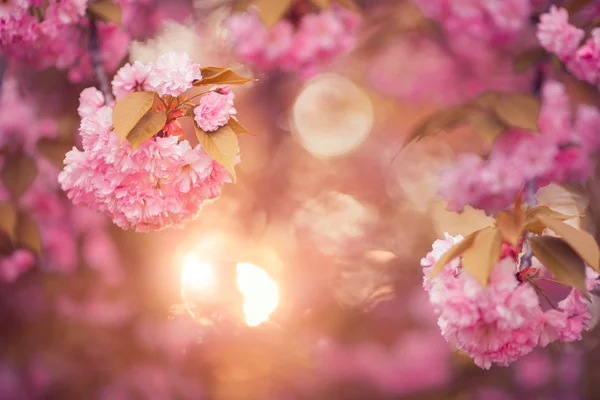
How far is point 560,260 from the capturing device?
100 centimetres

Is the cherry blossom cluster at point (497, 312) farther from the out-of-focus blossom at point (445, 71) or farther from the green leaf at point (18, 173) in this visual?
the out-of-focus blossom at point (445, 71)

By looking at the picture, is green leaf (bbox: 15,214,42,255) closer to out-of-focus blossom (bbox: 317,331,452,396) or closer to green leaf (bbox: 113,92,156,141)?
green leaf (bbox: 113,92,156,141)

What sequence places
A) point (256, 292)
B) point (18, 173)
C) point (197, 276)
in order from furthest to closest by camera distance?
1. point (256, 292)
2. point (197, 276)
3. point (18, 173)

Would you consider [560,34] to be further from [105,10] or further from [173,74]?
[105,10]

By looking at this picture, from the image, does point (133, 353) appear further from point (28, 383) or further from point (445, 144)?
point (445, 144)

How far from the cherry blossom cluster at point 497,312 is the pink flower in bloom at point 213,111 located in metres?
0.45

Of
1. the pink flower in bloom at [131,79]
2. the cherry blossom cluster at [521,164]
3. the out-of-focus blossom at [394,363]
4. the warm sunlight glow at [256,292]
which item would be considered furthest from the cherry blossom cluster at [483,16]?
the out-of-focus blossom at [394,363]

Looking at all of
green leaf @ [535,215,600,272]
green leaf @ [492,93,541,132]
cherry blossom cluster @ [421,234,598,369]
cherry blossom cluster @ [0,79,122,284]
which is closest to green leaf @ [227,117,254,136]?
cherry blossom cluster @ [421,234,598,369]

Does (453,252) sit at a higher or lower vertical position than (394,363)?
higher

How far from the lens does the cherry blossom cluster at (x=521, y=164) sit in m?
1.76

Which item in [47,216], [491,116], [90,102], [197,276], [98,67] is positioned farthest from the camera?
[197,276]

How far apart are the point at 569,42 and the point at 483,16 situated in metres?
0.68

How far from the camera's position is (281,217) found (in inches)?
147

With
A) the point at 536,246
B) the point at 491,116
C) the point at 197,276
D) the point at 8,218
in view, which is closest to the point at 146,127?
the point at 536,246
